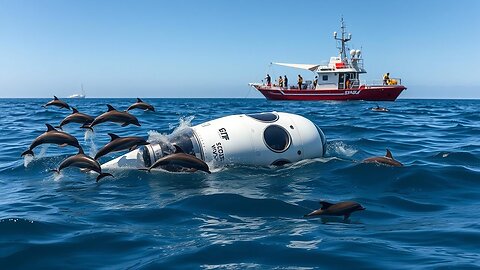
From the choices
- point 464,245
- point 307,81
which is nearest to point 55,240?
point 464,245

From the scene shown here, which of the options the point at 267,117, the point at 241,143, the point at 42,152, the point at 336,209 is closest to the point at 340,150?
the point at 267,117

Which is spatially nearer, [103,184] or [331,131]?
[103,184]

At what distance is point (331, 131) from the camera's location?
19578 millimetres

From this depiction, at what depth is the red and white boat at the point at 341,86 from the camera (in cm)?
5488

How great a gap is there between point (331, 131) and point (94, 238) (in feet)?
48.0

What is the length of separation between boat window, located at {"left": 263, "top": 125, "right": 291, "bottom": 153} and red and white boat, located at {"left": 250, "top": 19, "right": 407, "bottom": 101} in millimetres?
45971

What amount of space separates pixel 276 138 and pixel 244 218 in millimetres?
3481

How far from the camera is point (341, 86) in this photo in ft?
188

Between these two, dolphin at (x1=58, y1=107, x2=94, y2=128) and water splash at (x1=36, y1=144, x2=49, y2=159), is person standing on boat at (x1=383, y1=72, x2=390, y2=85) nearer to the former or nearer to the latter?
water splash at (x1=36, y1=144, x2=49, y2=159)

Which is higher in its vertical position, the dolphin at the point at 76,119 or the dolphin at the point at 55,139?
the dolphin at the point at 76,119

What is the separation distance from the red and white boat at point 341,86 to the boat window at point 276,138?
46.0 metres

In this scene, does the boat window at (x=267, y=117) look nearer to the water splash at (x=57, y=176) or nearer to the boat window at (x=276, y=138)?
the boat window at (x=276, y=138)

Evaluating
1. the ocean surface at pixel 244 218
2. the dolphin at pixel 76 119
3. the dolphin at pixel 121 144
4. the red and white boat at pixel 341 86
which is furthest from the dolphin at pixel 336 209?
the red and white boat at pixel 341 86

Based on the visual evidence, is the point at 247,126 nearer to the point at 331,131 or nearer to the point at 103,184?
the point at 103,184
